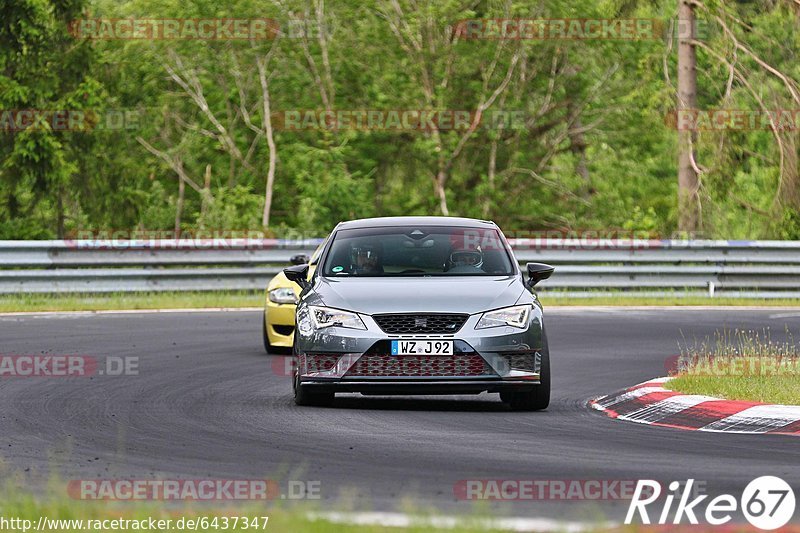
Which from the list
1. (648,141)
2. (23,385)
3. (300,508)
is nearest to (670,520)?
(300,508)

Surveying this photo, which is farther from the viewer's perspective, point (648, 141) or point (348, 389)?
point (648, 141)

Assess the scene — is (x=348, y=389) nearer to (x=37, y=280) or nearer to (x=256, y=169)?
(x=37, y=280)

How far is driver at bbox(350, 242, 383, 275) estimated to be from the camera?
13203mm

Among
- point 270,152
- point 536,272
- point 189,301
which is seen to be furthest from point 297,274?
point 270,152

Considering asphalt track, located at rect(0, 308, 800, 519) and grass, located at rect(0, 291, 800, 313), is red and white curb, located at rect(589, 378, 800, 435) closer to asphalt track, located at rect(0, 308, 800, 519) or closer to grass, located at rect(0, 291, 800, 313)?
asphalt track, located at rect(0, 308, 800, 519)

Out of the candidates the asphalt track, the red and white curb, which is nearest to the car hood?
the asphalt track

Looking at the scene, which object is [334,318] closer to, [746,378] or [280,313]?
[746,378]

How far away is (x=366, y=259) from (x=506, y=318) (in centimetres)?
168

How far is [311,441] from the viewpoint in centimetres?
1017

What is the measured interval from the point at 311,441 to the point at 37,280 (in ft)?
53.3

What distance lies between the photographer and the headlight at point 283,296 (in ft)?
57.1

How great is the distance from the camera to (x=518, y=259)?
26.9 meters

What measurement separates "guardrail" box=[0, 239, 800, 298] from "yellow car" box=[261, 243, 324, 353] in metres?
8.53

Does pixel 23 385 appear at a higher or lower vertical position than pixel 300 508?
lower
